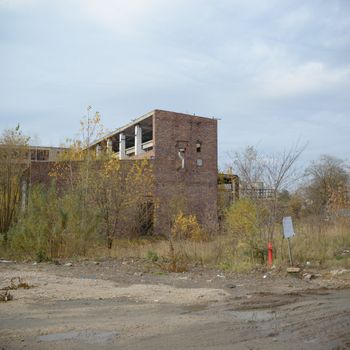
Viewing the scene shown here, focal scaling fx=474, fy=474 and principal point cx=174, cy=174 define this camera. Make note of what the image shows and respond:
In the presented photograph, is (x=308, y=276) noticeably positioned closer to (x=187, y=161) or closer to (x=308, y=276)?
(x=308, y=276)

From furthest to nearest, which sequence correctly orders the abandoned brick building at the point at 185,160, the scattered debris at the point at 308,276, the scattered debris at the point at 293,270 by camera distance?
the abandoned brick building at the point at 185,160 < the scattered debris at the point at 293,270 < the scattered debris at the point at 308,276

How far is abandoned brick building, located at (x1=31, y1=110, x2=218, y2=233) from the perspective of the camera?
127 feet

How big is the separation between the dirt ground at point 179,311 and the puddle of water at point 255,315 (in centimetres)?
2

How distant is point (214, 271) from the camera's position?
50.4ft

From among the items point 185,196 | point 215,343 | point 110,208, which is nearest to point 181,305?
point 215,343

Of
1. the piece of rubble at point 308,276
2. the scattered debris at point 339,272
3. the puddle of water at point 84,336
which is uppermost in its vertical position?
the puddle of water at point 84,336

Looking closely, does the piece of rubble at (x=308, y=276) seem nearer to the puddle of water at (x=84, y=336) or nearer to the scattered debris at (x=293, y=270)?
the scattered debris at (x=293, y=270)

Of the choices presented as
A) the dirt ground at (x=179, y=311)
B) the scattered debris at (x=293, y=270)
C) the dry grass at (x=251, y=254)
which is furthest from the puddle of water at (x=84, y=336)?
the dry grass at (x=251, y=254)

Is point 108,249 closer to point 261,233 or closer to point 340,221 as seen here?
point 261,233

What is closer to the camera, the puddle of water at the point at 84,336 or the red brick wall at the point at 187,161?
the puddle of water at the point at 84,336

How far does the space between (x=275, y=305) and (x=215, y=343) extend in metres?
3.07

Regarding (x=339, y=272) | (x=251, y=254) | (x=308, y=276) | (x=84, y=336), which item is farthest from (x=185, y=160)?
(x=84, y=336)

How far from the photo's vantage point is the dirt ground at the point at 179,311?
6688 millimetres

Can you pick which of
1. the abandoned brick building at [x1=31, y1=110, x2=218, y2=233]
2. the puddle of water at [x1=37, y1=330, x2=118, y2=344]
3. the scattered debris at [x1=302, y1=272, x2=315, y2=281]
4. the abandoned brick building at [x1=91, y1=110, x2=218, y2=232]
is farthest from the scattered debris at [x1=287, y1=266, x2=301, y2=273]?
the abandoned brick building at [x1=91, y1=110, x2=218, y2=232]
